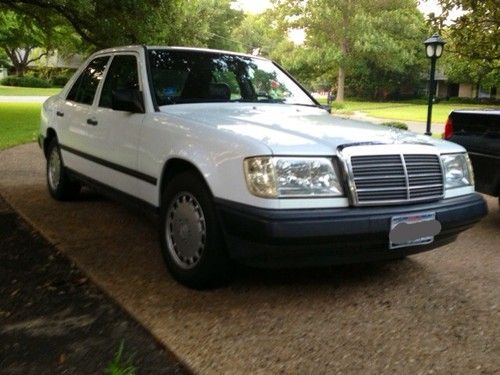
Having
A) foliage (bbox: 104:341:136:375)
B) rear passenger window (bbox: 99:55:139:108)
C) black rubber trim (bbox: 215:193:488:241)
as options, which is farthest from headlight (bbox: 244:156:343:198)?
rear passenger window (bbox: 99:55:139:108)

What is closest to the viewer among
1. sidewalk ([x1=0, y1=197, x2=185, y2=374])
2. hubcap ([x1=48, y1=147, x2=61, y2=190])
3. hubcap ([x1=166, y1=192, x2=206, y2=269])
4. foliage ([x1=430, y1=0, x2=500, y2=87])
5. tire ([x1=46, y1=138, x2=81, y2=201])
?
sidewalk ([x1=0, y1=197, x2=185, y2=374])

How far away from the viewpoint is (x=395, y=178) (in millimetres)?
3436

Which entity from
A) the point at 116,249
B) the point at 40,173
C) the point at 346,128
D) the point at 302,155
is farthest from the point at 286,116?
the point at 40,173

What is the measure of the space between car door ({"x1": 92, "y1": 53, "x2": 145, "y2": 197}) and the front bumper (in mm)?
1342

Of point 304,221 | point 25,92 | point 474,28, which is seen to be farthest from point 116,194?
point 25,92

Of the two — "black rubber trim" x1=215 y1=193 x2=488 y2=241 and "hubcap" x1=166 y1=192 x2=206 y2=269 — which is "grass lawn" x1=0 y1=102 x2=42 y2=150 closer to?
"hubcap" x1=166 y1=192 x2=206 y2=269

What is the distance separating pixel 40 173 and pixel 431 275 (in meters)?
6.20

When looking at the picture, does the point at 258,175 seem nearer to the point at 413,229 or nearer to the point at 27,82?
the point at 413,229

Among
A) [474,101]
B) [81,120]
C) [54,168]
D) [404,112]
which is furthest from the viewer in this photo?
[474,101]

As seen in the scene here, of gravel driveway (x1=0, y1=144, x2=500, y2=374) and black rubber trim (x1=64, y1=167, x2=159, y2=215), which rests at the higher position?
black rubber trim (x1=64, y1=167, x2=159, y2=215)

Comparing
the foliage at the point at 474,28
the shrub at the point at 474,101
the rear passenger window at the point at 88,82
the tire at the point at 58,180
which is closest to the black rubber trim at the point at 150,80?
the rear passenger window at the point at 88,82

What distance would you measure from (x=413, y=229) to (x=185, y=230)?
146 centimetres

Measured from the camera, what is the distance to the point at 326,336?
315 centimetres

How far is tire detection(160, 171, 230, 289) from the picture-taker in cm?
352
